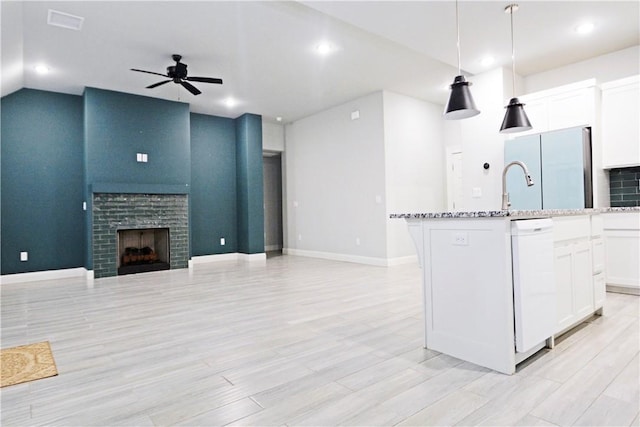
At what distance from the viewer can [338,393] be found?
186 centimetres

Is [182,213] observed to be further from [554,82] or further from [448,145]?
[554,82]

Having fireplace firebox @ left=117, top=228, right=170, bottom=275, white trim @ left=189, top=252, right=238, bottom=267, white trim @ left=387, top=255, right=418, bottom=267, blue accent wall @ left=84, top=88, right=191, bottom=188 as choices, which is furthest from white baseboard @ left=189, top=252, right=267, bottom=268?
white trim @ left=387, top=255, right=418, bottom=267

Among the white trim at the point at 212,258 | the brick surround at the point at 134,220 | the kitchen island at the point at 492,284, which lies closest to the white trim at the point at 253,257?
the white trim at the point at 212,258

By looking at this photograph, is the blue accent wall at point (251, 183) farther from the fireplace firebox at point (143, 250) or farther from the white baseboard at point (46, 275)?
the white baseboard at point (46, 275)

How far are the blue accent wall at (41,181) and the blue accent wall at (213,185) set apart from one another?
201 centimetres

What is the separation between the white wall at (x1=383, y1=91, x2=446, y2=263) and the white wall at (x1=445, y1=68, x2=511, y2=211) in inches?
54.4

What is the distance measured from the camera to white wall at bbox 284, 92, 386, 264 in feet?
21.6

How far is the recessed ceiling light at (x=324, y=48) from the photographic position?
180 inches

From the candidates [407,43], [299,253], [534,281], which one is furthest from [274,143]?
[534,281]

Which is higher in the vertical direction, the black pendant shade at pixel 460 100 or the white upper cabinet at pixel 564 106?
the white upper cabinet at pixel 564 106

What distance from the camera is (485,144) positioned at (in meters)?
5.18

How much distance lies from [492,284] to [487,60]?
3956mm

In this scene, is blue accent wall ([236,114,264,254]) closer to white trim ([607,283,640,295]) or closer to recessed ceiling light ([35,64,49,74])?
recessed ceiling light ([35,64,49,74])

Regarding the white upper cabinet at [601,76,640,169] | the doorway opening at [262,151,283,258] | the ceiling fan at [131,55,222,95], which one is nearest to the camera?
the white upper cabinet at [601,76,640,169]
